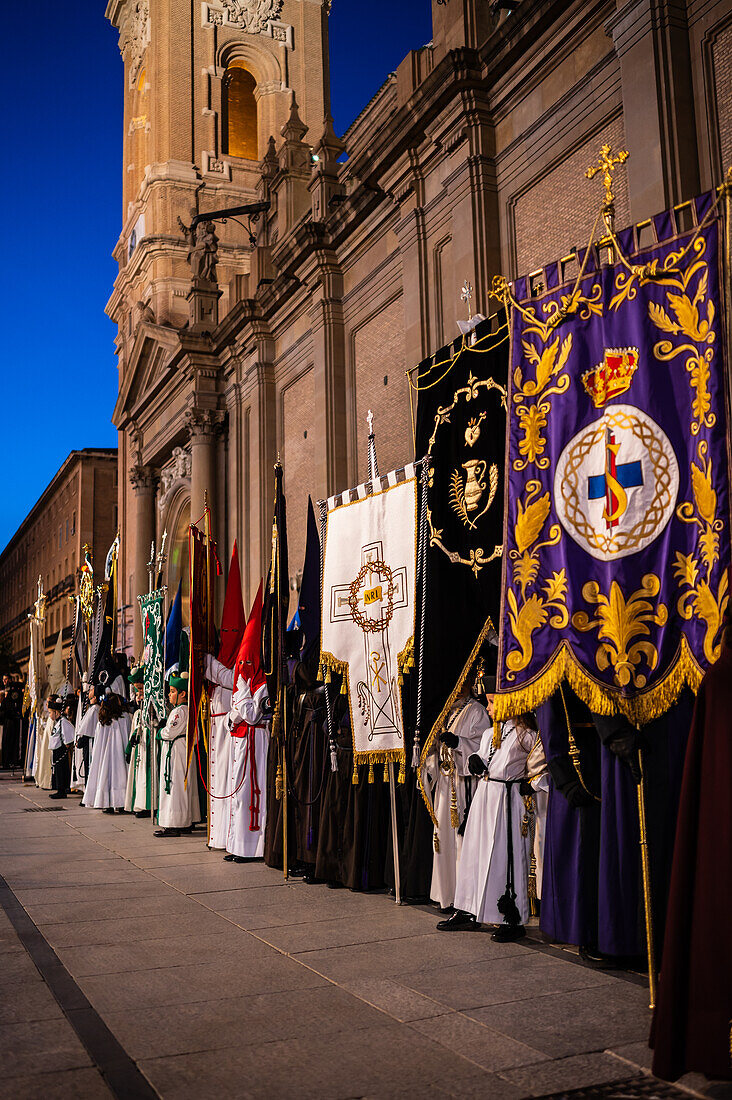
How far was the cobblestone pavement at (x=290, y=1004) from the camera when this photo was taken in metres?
3.81

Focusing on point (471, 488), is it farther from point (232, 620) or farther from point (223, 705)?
point (223, 705)

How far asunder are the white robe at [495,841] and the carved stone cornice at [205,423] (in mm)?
16000

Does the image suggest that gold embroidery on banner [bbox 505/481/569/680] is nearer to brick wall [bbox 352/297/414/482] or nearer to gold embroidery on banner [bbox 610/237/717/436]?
gold embroidery on banner [bbox 610/237/717/436]

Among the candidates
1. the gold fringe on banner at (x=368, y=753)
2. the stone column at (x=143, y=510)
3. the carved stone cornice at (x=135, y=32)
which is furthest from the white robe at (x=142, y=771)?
the carved stone cornice at (x=135, y=32)

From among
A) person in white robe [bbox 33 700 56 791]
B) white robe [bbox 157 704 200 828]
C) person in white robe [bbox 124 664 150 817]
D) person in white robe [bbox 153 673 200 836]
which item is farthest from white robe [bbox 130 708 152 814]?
person in white robe [bbox 33 700 56 791]

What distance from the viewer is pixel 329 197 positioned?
16391 mm

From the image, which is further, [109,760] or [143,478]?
[143,478]

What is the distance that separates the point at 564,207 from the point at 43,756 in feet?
45.6

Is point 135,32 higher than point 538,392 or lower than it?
higher

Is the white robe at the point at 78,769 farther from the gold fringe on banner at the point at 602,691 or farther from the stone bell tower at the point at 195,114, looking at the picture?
the gold fringe on banner at the point at 602,691

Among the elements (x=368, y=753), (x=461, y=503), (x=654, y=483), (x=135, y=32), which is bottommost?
(x=368, y=753)

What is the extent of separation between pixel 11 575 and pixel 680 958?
221 feet

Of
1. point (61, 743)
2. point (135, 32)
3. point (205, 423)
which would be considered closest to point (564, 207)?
point (61, 743)

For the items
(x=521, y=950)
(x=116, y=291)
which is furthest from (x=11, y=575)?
(x=521, y=950)
